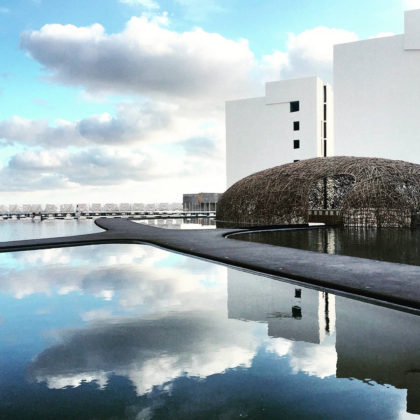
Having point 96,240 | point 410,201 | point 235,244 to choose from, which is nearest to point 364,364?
point 235,244

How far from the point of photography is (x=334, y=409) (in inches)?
122

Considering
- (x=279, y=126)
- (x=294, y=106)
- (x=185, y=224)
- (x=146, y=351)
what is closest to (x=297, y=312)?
(x=146, y=351)

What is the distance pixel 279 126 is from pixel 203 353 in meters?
43.0

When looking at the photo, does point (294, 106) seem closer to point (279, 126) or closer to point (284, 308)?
point (279, 126)

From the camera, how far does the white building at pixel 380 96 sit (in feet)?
112

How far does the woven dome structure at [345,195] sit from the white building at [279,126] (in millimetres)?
19500

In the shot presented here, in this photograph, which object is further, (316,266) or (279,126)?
(279,126)

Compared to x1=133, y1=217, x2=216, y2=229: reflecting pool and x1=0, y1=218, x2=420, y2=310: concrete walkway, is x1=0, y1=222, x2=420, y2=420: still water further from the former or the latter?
x1=133, y1=217, x2=216, y2=229: reflecting pool

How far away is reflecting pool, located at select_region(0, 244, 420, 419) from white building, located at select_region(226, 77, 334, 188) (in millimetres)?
38746

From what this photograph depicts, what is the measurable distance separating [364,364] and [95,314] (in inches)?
131

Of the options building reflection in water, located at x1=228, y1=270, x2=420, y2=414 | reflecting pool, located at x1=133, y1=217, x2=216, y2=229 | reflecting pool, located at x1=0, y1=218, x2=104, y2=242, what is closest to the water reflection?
building reflection in water, located at x1=228, y1=270, x2=420, y2=414

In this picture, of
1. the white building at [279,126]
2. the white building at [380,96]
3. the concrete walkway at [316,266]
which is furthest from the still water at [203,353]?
the white building at [279,126]

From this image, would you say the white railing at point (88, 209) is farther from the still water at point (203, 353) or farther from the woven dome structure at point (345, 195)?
the still water at point (203, 353)

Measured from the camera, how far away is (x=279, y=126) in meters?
45.3
